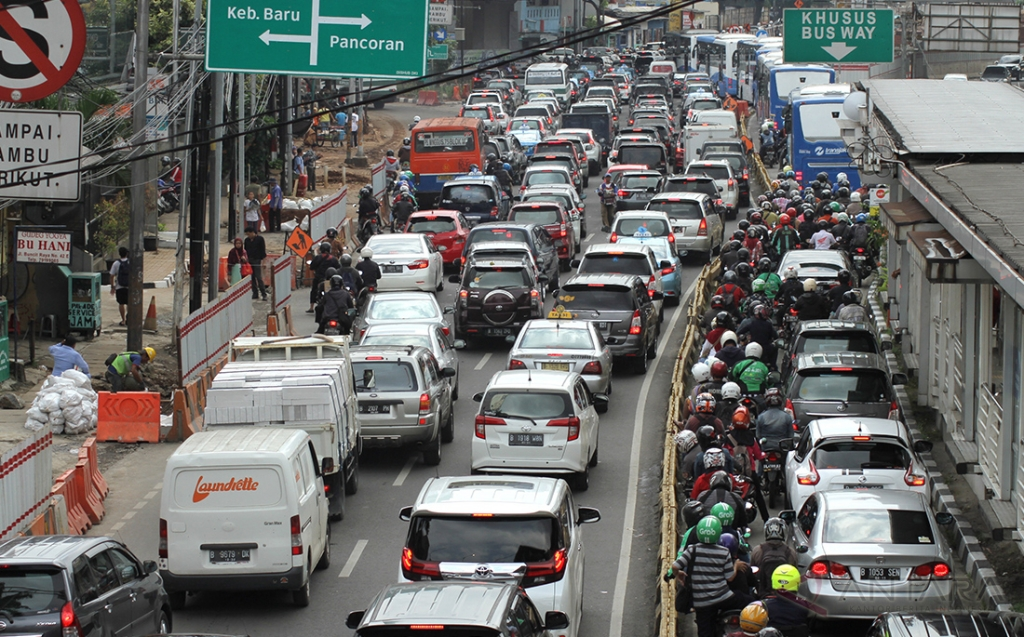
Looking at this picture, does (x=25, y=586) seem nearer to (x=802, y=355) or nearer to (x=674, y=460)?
(x=674, y=460)

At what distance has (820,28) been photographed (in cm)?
3897

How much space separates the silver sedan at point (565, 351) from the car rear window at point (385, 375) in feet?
7.82

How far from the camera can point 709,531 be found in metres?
12.3

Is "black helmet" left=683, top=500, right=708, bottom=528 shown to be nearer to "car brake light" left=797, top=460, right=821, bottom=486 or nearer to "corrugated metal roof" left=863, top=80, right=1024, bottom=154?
"car brake light" left=797, top=460, right=821, bottom=486

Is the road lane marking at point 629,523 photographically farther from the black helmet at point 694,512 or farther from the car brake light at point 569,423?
the black helmet at point 694,512

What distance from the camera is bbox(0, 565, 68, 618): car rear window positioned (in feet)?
37.1

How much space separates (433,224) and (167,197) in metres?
13.2

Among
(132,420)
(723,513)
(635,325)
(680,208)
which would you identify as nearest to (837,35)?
(680,208)

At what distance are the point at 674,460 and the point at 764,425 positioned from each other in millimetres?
1421

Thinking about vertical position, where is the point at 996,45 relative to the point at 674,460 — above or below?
above

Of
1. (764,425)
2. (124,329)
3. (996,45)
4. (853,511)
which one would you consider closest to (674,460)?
(764,425)

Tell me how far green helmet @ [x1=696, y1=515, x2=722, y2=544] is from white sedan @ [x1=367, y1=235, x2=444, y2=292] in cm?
1862

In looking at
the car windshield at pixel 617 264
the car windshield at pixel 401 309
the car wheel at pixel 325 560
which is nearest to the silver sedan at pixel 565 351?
the car windshield at pixel 401 309

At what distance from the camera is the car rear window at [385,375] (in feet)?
A: 64.6
